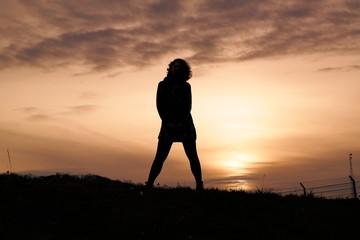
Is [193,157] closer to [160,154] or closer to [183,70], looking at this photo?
[160,154]

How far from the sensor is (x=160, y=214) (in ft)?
37.8

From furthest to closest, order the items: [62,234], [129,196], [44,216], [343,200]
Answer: [343,200]
[129,196]
[44,216]
[62,234]

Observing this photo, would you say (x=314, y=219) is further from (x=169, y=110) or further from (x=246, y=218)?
(x=169, y=110)

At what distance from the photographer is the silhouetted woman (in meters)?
13.8

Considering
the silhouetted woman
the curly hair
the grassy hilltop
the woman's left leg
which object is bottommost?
the grassy hilltop

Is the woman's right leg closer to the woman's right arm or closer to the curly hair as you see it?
the woman's right arm

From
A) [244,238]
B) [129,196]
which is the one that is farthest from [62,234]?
[244,238]

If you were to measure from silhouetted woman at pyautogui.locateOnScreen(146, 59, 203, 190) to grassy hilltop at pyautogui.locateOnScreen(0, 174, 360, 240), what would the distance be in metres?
0.99

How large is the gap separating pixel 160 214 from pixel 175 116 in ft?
11.2

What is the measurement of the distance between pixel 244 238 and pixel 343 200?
6.22 m

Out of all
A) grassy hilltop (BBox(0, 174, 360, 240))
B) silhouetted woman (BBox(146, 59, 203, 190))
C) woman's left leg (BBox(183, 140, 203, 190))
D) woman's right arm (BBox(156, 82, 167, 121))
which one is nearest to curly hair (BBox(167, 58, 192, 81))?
silhouetted woman (BBox(146, 59, 203, 190))

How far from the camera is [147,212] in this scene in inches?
457

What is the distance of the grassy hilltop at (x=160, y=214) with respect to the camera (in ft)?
34.6

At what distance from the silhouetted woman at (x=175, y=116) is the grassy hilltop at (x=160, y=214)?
991 millimetres
